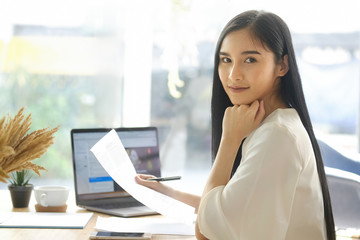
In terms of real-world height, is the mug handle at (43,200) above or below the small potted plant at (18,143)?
below

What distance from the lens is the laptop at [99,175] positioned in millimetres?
2148

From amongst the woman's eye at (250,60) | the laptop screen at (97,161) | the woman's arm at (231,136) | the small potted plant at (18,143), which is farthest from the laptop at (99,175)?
the woman's eye at (250,60)

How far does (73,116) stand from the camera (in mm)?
3830

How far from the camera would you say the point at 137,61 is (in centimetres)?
386

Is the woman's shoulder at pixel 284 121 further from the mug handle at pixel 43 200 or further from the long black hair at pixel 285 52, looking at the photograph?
the mug handle at pixel 43 200

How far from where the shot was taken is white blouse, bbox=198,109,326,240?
4.77 feet

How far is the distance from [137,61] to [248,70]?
2261mm

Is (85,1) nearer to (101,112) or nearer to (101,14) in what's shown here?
(101,14)

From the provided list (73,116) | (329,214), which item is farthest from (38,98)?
(329,214)

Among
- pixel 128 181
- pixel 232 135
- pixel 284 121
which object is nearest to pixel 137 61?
pixel 128 181

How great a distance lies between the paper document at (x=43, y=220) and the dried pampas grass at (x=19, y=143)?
19 cm

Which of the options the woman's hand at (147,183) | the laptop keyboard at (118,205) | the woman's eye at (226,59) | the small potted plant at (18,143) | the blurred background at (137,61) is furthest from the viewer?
the blurred background at (137,61)

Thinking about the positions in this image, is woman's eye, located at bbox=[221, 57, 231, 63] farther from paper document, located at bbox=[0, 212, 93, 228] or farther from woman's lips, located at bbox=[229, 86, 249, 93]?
paper document, located at bbox=[0, 212, 93, 228]

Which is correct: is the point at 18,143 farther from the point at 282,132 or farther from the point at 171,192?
the point at 282,132
